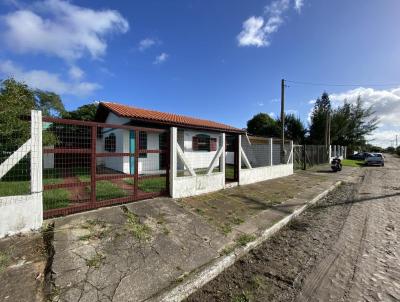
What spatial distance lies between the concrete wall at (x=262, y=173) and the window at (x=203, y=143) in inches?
196

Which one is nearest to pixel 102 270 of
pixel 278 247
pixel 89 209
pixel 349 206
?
pixel 89 209

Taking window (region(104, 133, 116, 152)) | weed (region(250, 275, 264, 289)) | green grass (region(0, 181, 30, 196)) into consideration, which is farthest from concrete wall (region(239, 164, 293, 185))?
window (region(104, 133, 116, 152))

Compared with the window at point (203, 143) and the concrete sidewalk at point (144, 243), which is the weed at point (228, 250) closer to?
the concrete sidewalk at point (144, 243)

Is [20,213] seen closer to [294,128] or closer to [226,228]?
[226,228]

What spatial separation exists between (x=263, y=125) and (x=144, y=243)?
37.2 meters

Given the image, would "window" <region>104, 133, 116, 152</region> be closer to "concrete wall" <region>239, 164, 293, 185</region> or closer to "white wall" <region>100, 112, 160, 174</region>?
"white wall" <region>100, 112, 160, 174</region>

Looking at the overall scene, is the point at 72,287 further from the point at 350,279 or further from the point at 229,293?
the point at 350,279

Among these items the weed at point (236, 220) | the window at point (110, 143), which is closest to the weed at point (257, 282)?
the weed at point (236, 220)

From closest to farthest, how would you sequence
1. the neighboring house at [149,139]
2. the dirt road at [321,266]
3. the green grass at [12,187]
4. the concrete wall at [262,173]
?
the dirt road at [321,266] < the green grass at [12,187] < the neighboring house at [149,139] < the concrete wall at [262,173]

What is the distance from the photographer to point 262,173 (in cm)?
1058

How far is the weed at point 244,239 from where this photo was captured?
12.7 ft

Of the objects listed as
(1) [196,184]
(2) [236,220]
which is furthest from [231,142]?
(2) [236,220]

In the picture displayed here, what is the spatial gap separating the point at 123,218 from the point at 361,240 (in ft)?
15.2

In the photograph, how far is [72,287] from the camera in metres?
2.53
